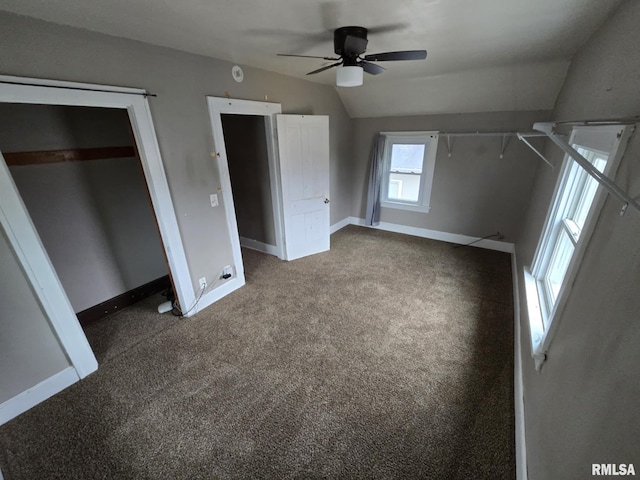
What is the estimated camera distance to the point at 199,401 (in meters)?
1.84

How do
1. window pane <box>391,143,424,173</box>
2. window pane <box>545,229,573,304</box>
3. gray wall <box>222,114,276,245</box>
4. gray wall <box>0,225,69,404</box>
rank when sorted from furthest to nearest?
1. window pane <box>391,143,424,173</box>
2. gray wall <box>222,114,276,245</box>
3. window pane <box>545,229,573,304</box>
4. gray wall <box>0,225,69,404</box>

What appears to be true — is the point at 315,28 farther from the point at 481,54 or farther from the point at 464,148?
the point at 464,148

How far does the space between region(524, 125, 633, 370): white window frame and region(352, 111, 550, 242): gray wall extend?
5.37ft

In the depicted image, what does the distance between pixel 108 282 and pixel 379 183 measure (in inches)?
161

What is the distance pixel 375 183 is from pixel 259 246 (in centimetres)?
232

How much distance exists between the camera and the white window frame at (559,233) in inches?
46.1

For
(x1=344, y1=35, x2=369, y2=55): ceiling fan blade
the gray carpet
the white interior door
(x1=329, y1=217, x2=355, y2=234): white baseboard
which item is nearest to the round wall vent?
→ the white interior door

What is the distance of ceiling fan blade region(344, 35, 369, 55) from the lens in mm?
1750


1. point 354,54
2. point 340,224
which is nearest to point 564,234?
point 354,54

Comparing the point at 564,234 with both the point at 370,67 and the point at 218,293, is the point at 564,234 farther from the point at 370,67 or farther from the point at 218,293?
the point at 218,293

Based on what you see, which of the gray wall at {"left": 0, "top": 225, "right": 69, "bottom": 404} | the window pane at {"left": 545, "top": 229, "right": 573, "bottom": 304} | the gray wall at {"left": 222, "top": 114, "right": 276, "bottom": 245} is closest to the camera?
the gray wall at {"left": 0, "top": 225, "right": 69, "bottom": 404}

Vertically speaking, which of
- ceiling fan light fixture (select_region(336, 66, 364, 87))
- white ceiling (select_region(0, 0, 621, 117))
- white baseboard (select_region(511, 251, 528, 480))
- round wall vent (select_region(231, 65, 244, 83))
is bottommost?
white baseboard (select_region(511, 251, 528, 480))

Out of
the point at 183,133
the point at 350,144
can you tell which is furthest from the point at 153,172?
Answer: the point at 350,144
